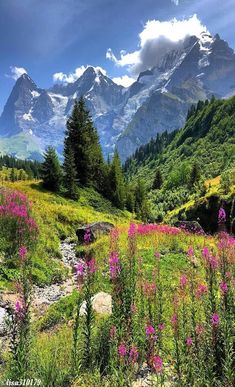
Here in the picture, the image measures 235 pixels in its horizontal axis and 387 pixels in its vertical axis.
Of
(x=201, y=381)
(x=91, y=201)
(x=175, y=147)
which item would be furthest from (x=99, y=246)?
(x=175, y=147)

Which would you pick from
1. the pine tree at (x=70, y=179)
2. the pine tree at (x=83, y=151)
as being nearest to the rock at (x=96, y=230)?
the pine tree at (x=70, y=179)

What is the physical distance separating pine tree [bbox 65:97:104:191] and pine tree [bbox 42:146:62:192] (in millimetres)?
5880

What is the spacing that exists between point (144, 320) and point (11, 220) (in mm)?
10105

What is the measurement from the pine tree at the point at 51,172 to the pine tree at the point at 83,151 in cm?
588

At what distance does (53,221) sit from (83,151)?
2169cm

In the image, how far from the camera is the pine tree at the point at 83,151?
150ft

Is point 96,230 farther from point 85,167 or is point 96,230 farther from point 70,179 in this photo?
point 85,167

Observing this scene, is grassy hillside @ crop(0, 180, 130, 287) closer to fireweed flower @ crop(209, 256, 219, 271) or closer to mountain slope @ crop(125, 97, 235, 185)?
fireweed flower @ crop(209, 256, 219, 271)

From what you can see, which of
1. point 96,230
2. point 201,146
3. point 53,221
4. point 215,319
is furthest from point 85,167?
point 201,146

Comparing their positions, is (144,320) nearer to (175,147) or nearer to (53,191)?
(53,191)

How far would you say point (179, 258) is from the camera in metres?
15.3

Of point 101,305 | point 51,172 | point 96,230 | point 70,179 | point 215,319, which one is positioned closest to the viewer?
point 215,319

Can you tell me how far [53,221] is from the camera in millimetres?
25016

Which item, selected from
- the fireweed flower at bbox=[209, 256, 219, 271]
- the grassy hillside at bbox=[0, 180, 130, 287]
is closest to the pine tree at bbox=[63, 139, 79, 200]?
the grassy hillside at bbox=[0, 180, 130, 287]
